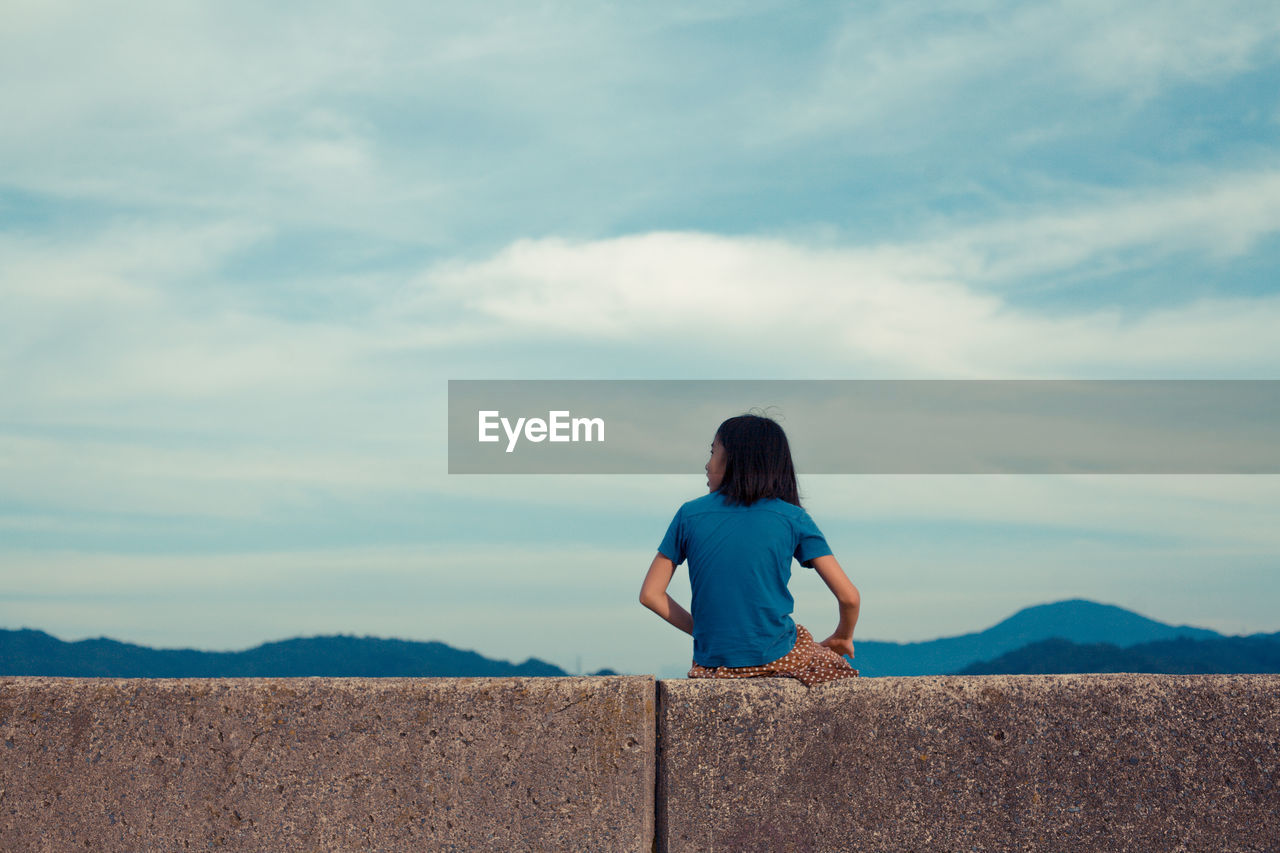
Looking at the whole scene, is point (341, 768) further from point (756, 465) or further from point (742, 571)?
point (756, 465)

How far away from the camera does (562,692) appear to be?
332 centimetres

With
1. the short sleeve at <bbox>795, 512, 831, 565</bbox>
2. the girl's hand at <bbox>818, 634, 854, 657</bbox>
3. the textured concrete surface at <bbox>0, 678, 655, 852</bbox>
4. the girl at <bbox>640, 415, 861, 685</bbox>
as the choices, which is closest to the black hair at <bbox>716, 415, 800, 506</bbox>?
the girl at <bbox>640, 415, 861, 685</bbox>

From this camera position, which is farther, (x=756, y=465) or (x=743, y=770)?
(x=756, y=465)

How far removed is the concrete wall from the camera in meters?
3.28

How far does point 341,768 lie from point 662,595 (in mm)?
1283

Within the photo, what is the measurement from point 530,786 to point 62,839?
163 centimetres

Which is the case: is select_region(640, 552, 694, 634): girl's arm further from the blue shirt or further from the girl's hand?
the girl's hand

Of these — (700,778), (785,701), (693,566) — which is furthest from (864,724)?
(693,566)

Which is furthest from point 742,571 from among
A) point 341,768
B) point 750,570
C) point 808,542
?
point 341,768

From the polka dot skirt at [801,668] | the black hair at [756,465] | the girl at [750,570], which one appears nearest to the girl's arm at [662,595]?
the girl at [750,570]

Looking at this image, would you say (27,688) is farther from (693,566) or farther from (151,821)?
(693,566)

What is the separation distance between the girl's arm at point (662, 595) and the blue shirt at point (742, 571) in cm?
4

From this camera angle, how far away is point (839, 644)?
3.76 m

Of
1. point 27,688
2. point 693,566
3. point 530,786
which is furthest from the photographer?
point 693,566
